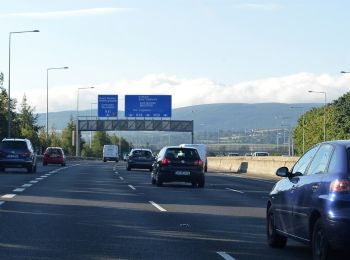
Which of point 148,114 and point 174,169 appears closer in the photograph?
point 174,169

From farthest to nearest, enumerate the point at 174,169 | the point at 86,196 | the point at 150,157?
the point at 150,157 < the point at 174,169 < the point at 86,196

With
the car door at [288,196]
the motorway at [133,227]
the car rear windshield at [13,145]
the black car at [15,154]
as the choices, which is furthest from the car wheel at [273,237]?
the car rear windshield at [13,145]

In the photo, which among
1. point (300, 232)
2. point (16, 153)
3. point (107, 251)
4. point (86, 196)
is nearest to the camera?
point (300, 232)

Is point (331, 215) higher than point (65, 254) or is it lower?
higher

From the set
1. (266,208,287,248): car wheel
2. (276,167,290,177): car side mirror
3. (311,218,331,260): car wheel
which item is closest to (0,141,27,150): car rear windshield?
(266,208,287,248): car wheel

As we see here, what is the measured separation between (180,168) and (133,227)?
15.5 m

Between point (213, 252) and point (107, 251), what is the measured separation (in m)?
1.47

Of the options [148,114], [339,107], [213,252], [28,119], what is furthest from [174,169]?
[28,119]

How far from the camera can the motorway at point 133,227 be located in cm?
1170

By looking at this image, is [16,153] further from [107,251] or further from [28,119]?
[28,119]

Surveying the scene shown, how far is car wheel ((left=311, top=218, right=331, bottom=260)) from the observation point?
959 centimetres

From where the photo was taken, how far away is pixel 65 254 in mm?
11344

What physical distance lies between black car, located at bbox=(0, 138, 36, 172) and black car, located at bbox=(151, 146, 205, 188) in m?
12.1

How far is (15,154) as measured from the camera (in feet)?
134
